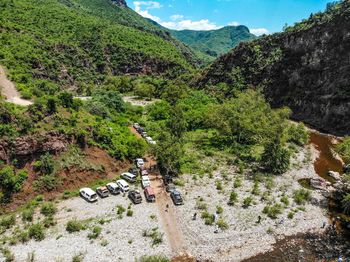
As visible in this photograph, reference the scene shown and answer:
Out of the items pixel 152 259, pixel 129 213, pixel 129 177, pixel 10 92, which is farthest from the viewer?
pixel 10 92

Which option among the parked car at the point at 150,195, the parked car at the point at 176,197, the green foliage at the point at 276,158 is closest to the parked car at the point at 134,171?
the parked car at the point at 150,195

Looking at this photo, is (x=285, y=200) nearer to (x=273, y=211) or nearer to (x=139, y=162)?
(x=273, y=211)

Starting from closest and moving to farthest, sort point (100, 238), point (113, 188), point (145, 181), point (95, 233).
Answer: point (100, 238)
point (95, 233)
point (113, 188)
point (145, 181)

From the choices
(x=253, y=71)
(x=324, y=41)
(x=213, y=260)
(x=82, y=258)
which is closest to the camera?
(x=82, y=258)

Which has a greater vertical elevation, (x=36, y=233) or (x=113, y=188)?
(x=113, y=188)

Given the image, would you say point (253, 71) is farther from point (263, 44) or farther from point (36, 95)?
point (36, 95)

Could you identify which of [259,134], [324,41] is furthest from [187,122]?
[324,41]

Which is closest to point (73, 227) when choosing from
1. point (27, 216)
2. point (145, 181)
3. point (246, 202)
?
point (27, 216)
